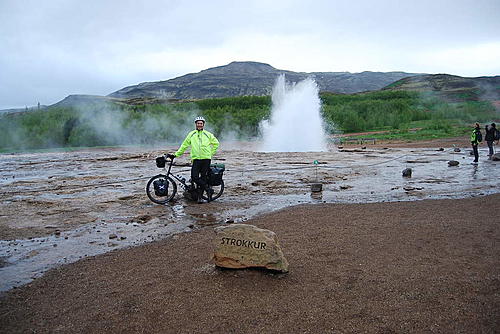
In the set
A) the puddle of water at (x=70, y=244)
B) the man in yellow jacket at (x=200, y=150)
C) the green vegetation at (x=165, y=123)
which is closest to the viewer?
the puddle of water at (x=70, y=244)

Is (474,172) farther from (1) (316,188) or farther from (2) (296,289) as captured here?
(2) (296,289)

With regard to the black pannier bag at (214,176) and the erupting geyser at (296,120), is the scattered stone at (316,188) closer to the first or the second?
the black pannier bag at (214,176)

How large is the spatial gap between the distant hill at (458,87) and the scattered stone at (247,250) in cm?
7647

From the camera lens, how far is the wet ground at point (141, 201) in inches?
259

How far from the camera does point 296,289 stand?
4523 mm

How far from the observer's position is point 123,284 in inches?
191

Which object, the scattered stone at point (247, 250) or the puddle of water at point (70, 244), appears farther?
the puddle of water at point (70, 244)

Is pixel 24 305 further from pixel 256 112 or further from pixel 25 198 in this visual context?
pixel 256 112

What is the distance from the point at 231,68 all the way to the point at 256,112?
142 m

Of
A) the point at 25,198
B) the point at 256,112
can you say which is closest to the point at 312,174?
the point at 25,198

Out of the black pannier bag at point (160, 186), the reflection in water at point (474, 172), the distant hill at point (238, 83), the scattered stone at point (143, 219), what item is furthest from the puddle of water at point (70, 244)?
the distant hill at point (238, 83)

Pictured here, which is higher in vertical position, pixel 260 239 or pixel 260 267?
pixel 260 239

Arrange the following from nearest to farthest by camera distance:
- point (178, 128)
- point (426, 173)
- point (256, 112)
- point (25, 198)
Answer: point (25, 198) → point (426, 173) → point (178, 128) → point (256, 112)

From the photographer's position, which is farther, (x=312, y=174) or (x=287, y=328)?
(x=312, y=174)
